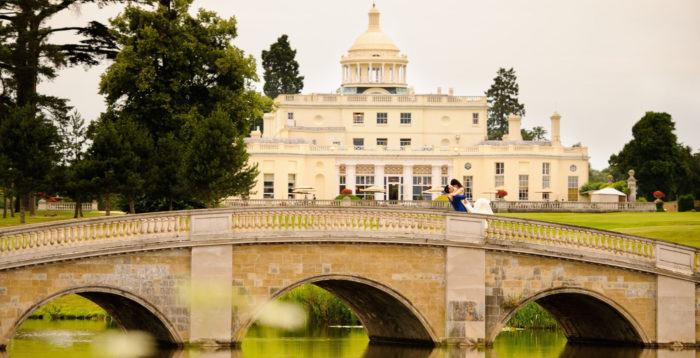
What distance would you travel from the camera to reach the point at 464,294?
3394cm

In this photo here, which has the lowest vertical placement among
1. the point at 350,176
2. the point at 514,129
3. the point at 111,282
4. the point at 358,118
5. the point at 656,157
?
the point at 111,282

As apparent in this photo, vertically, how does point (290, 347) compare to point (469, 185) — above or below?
below

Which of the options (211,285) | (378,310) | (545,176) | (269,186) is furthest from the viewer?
(545,176)

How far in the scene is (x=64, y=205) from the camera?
6706 cm

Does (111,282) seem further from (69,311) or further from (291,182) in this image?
(291,182)

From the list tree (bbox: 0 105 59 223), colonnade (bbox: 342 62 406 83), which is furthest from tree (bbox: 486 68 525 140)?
tree (bbox: 0 105 59 223)

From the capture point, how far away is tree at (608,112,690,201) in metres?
88.4

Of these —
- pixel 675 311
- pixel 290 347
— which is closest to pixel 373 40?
pixel 290 347

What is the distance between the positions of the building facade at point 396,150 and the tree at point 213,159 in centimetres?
3388

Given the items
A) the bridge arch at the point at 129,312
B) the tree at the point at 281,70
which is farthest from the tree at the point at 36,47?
the tree at the point at 281,70

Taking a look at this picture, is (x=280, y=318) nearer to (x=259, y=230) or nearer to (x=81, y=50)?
(x=259, y=230)

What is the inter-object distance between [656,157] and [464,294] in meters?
59.0

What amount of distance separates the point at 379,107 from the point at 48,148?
171ft

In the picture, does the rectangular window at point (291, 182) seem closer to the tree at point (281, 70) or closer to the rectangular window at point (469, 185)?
the rectangular window at point (469, 185)
